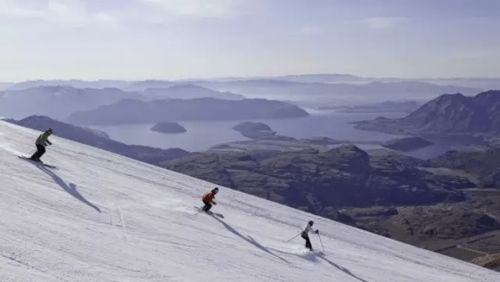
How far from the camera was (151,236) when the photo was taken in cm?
1822

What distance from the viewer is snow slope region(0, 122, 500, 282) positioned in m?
13.9

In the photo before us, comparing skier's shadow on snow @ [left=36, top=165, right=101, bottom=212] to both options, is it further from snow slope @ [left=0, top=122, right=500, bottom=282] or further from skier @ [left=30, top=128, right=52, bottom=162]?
skier @ [left=30, top=128, right=52, bottom=162]

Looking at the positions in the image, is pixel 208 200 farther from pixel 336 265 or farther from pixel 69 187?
pixel 336 265

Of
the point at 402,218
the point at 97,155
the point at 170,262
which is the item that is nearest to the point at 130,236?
the point at 170,262

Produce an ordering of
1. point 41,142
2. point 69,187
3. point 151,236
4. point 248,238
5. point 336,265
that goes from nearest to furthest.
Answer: point 151,236 < point 336,265 < point 248,238 < point 69,187 < point 41,142

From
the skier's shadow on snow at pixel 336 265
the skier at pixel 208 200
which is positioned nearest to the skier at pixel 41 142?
the skier at pixel 208 200

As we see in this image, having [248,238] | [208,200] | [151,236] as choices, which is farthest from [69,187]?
[248,238]

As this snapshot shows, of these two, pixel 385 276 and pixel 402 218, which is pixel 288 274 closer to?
pixel 385 276

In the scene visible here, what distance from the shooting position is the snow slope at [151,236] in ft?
45.6

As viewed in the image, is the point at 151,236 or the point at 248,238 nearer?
the point at 151,236

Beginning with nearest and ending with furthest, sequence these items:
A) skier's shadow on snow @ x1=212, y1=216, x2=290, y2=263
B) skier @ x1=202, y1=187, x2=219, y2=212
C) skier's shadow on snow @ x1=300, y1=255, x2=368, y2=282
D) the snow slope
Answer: the snow slope
skier's shadow on snow @ x1=212, y1=216, x2=290, y2=263
skier's shadow on snow @ x1=300, y1=255, x2=368, y2=282
skier @ x1=202, y1=187, x2=219, y2=212

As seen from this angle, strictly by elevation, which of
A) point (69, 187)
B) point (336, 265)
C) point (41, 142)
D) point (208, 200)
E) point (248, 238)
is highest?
point (41, 142)

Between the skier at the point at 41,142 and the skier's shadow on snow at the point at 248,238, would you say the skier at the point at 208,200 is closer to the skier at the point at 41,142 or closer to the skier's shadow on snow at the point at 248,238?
the skier's shadow on snow at the point at 248,238

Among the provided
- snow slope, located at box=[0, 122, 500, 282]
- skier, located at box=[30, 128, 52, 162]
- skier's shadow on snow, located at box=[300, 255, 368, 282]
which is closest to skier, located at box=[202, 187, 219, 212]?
A: snow slope, located at box=[0, 122, 500, 282]
